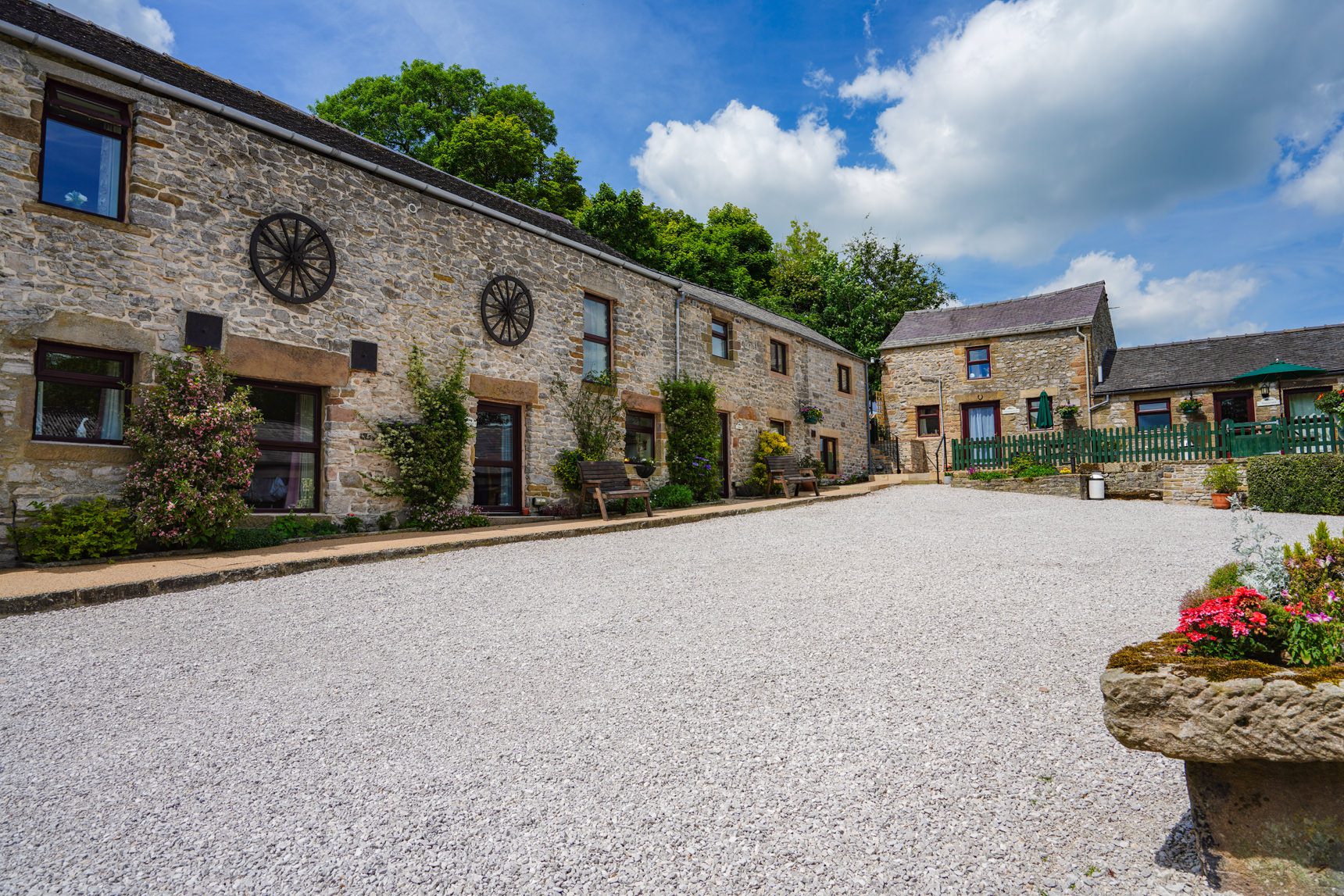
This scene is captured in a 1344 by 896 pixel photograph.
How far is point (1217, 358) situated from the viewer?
20.3m

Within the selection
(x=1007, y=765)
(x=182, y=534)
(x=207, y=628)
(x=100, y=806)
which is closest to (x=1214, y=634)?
(x=1007, y=765)

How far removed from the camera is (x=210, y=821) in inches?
99.7

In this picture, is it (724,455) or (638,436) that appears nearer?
(638,436)

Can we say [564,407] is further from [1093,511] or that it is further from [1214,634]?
[1214,634]

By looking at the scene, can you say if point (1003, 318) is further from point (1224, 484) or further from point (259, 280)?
point (259, 280)

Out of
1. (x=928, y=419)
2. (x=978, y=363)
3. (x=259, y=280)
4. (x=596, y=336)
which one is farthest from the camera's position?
(x=928, y=419)

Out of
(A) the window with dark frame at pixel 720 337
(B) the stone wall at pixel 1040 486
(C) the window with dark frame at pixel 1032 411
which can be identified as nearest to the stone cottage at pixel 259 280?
(A) the window with dark frame at pixel 720 337

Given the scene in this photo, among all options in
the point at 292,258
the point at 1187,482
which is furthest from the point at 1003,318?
the point at 292,258

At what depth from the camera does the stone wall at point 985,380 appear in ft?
71.3

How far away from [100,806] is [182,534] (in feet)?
17.6

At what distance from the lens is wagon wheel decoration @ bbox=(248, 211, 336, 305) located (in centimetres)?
820

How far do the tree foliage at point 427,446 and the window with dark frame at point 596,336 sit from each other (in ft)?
10.0

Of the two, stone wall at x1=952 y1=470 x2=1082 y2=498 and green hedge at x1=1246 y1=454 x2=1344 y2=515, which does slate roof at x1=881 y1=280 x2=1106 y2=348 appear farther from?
green hedge at x1=1246 y1=454 x2=1344 y2=515

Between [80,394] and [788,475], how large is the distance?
41.0 ft
